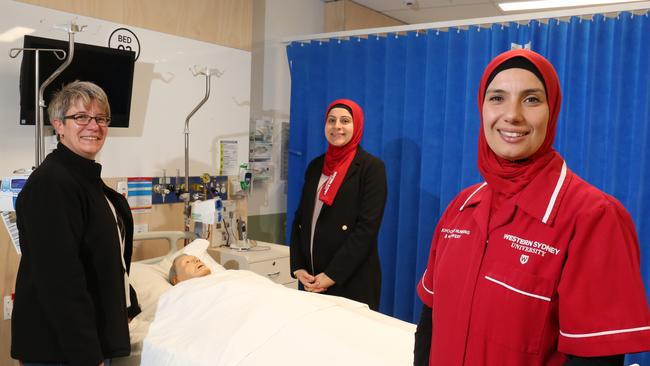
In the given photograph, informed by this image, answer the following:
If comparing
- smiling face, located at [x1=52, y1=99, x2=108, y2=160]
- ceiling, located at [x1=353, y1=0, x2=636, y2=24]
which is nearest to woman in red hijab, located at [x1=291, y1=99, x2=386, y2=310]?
smiling face, located at [x1=52, y1=99, x2=108, y2=160]

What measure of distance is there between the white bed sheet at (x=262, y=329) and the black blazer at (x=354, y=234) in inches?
14.4

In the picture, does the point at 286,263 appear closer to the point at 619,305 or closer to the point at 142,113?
the point at 142,113

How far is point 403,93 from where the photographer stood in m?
3.40

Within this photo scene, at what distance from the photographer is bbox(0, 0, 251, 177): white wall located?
2.53m

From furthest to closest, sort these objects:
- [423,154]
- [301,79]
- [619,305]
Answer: [301,79] < [423,154] < [619,305]

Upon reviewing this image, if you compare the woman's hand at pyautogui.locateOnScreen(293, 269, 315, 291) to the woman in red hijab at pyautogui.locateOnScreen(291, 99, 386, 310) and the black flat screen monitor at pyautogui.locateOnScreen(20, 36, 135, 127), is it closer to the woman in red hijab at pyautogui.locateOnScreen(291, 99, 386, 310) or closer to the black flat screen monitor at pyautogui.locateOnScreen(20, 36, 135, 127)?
the woman in red hijab at pyautogui.locateOnScreen(291, 99, 386, 310)

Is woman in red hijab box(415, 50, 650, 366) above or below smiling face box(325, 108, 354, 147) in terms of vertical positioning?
below

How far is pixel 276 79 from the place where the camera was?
4188mm

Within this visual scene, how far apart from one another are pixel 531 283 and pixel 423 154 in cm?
235

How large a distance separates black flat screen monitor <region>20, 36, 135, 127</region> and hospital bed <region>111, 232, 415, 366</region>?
3.39 ft

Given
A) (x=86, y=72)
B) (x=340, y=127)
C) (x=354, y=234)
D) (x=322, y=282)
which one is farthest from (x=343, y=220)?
(x=86, y=72)

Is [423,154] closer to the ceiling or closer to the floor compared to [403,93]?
closer to the floor

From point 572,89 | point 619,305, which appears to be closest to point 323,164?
point 572,89

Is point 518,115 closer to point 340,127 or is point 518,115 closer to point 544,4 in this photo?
point 340,127
